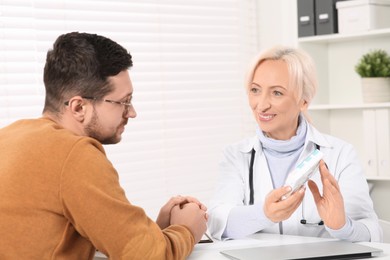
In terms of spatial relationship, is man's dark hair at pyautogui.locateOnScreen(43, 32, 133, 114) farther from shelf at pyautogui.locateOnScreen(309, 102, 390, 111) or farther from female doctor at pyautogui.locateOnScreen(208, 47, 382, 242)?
shelf at pyautogui.locateOnScreen(309, 102, 390, 111)

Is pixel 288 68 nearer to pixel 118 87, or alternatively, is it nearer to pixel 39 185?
pixel 118 87

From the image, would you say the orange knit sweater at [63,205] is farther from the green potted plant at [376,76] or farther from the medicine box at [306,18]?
the medicine box at [306,18]

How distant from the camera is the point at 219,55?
171 inches

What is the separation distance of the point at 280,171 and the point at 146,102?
1421 mm

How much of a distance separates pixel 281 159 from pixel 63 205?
4.20ft

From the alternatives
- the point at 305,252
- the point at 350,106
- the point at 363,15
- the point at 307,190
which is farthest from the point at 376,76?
the point at 305,252

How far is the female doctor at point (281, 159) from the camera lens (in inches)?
99.3

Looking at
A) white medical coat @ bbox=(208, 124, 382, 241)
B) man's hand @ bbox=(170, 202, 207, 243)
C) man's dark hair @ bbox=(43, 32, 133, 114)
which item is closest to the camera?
man's dark hair @ bbox=(43, 32, 133, 114)

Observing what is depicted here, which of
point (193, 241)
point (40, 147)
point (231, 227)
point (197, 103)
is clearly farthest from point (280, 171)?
point (197, 103)

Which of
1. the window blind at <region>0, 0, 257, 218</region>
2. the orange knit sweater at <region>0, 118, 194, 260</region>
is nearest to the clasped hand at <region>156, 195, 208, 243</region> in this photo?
the orange knit sweater at <region>0, 118, 194, 260</region>

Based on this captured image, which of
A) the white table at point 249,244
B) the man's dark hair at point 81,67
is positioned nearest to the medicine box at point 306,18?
the white table at point 249,244

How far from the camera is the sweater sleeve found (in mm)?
1651

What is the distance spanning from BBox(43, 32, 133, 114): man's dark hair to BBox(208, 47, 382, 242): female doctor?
816mm

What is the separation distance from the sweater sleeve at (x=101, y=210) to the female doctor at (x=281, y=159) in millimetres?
764
